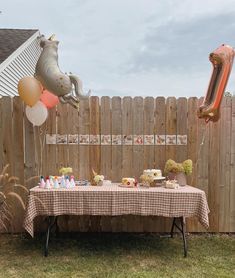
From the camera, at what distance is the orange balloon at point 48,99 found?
165 inches

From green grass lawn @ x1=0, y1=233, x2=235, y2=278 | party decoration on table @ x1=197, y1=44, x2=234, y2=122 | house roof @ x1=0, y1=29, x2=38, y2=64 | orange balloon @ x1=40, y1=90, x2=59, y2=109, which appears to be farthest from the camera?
house roof @ x1=0, y1=29, x2=38, y2=64

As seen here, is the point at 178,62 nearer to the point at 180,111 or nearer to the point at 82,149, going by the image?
the point at 180,111

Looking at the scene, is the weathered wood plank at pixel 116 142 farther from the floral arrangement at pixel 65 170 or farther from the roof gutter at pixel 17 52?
the roof gutter at pixel 17 52

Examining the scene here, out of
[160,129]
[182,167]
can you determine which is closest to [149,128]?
→ [160,129]

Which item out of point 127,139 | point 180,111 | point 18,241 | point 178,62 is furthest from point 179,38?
point 18,241

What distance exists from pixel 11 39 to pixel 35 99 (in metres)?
7.67

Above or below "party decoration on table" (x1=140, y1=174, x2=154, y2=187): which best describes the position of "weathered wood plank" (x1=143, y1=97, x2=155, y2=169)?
above

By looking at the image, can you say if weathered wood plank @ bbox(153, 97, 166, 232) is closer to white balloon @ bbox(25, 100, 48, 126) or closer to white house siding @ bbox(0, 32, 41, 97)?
white balloon @ bbox(25, 100, 48, 126)

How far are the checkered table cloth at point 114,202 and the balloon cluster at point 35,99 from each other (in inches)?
37.0

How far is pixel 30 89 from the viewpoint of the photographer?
396 centimetres

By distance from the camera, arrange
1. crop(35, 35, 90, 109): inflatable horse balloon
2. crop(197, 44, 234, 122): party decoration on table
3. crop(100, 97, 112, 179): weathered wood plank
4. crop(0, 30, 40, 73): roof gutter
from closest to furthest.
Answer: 1. crop(35, 35, 90, 109): inflatable horse balloon
2. crop(197, 44, 234, 122): party decoration on table
3. crop(100, 97, 112, 179): weathered wood plank
4. crop(0, 30, 40, 73): roof gutter

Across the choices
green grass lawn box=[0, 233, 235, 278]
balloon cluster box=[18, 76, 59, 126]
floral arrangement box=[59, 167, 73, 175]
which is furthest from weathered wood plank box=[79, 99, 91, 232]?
green grass lawn box=[0, 233, 235, 278]

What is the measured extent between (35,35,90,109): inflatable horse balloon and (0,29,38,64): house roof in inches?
216

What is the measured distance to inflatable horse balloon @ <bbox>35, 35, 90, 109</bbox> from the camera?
3.91 metres
